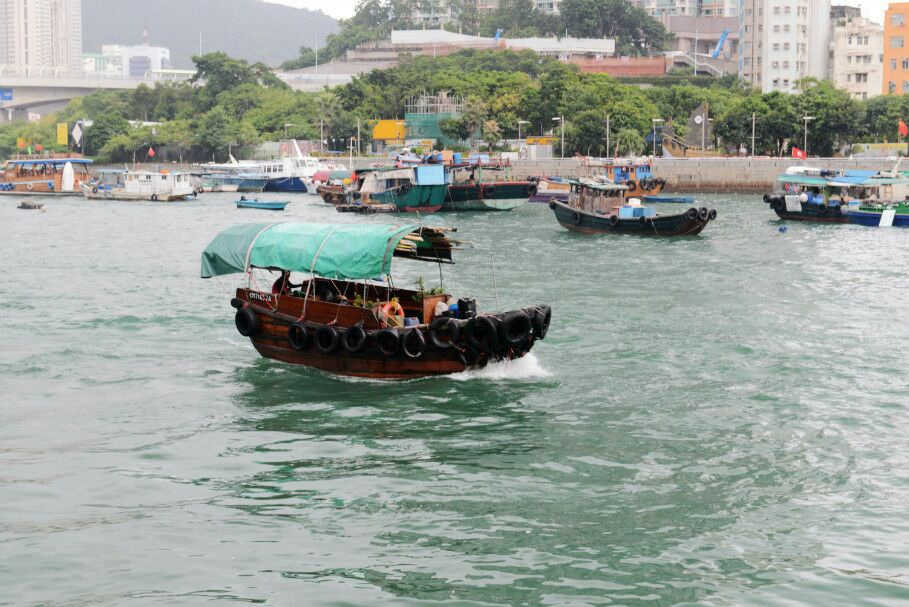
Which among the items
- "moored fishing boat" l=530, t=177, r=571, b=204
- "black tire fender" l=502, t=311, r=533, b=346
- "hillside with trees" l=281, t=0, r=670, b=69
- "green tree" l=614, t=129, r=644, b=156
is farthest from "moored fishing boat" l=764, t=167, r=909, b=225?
"hillside with trees" l=281, t=0, r=670, b=69

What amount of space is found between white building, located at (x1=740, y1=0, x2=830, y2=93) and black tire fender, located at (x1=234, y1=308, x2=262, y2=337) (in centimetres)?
9100

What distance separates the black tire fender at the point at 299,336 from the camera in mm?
20281

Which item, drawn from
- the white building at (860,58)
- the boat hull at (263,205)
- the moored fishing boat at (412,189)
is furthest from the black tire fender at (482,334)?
the white building at (860,58)

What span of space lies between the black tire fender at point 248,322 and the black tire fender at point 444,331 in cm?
368

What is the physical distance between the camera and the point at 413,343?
63.4ft

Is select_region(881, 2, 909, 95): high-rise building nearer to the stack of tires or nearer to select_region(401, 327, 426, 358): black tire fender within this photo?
the stack of tires

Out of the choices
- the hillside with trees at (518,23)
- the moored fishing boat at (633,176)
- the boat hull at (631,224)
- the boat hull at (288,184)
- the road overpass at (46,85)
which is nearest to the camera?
the boat hull at (631,224)

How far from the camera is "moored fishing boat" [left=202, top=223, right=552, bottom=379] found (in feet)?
63.3

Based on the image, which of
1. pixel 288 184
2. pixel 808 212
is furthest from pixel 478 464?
pixel 288 184

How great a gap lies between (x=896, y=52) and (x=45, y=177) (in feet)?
210

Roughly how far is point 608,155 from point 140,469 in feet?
233

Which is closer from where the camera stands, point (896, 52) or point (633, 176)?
point (633, 176)

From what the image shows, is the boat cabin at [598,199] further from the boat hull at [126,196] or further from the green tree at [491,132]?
the green tree at [491,132]

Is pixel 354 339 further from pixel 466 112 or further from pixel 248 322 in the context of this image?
pixel 466 112
